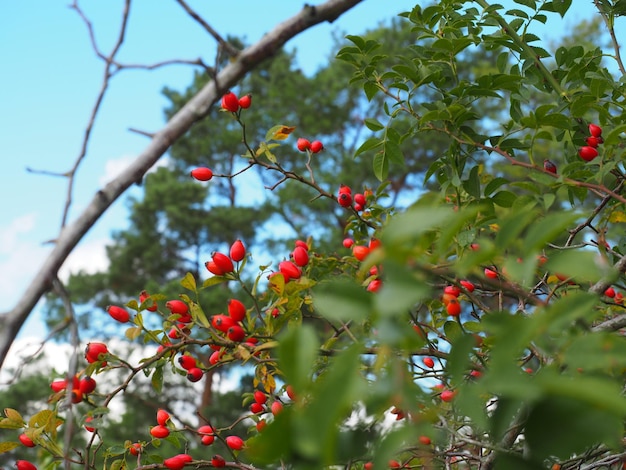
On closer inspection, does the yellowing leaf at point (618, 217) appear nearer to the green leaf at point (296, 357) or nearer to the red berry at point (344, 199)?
the red berry at point (344, 199)

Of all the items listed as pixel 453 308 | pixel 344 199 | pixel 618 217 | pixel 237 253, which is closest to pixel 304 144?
pixel 344 199

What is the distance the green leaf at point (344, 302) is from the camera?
0.39 metres

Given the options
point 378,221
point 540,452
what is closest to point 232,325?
point 540,452

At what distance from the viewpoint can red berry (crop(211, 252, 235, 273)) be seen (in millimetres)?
969

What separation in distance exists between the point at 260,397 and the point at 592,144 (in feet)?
2.64

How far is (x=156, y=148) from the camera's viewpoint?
1521 mm

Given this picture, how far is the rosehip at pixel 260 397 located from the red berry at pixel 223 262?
1.32 ft

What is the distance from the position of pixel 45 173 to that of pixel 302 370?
3.31 ft

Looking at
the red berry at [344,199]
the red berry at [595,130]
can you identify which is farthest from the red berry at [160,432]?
the red berry at [595,130]

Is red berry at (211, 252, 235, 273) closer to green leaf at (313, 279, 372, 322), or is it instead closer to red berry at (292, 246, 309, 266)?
red berry at (292, 246, 309, 266)

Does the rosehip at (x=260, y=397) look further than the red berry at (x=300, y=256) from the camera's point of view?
Yes

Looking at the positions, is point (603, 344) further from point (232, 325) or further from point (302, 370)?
point (232, 325)

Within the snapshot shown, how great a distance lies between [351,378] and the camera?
Answer: 0.33 m

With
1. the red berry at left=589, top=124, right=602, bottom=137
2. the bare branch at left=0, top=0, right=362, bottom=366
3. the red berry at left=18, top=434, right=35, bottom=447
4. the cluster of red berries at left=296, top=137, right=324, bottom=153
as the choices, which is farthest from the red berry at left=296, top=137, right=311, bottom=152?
the red berry at left=18, top=434, right=35, bottom=447
